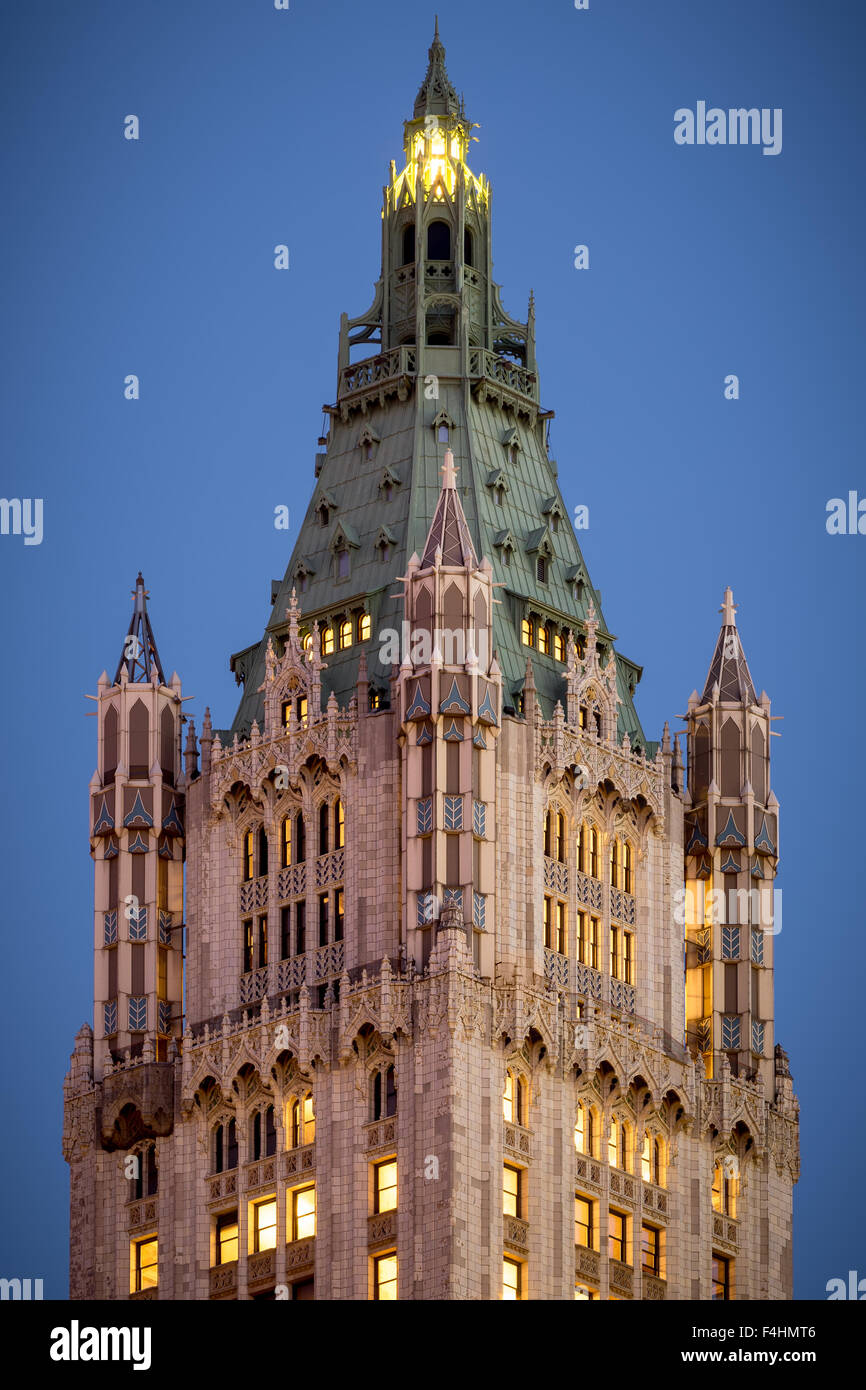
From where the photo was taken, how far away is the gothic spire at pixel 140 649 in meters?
142

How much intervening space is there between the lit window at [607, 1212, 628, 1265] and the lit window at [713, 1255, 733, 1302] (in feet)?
13.7

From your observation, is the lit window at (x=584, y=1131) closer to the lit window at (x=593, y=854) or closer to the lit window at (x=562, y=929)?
the lit window at (x=562, y=929)

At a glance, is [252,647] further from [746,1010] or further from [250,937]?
[746,1010]

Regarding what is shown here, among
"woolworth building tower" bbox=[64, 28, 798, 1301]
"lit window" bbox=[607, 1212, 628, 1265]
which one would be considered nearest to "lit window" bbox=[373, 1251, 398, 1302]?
"woolworth building tower" bbox=[64, 28, 798, 1301]

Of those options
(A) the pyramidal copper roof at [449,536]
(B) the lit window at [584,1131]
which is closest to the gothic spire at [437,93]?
(A) the pyramidal copper roof at [449,536]

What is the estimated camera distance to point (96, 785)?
14088 cm

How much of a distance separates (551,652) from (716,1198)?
58.5 ft

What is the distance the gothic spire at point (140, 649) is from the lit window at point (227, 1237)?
18.2 meters

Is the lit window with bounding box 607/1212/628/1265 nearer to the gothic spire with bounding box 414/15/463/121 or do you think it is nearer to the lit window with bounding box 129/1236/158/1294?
the lit window with bounding box 129/1236/158/1294

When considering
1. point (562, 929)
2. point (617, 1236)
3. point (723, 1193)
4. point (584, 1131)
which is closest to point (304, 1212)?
point (584, 1131)

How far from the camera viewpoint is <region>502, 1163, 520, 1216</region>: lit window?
130 metres

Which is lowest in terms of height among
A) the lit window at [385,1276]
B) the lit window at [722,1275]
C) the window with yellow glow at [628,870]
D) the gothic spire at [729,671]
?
the lit window at [385,1276]
